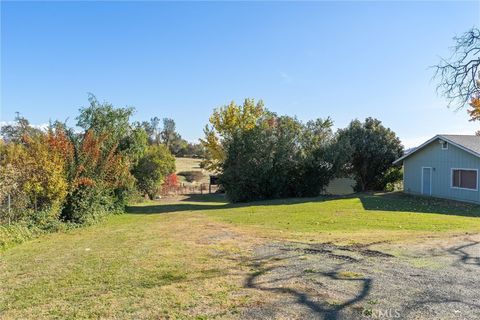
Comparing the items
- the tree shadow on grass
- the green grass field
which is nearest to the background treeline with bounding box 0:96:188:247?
the green grass field

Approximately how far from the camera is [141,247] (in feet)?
28.8

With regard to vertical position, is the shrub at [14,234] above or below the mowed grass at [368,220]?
below

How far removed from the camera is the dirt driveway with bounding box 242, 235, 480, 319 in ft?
15.1

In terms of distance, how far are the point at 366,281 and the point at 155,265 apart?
3591 millimetres

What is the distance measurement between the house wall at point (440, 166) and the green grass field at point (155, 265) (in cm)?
1033

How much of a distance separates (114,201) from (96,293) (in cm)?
1541

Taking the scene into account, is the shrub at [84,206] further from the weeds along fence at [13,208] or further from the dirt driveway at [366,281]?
the dirt driveway at [366,281]

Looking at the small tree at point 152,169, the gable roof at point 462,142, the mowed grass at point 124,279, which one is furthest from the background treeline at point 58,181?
the gable roof at point 462,142

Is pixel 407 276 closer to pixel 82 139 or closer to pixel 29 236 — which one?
pixel 29 236

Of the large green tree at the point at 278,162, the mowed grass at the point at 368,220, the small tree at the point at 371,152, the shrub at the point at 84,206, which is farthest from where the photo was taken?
the small tree at the point at 371,152

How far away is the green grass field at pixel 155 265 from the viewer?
4.85 m

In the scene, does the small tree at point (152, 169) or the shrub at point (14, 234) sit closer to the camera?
the shrub at point (14, 234)

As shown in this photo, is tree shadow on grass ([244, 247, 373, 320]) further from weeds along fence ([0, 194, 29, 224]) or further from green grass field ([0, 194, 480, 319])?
weeds along fence ([0, 194, 29, 224])

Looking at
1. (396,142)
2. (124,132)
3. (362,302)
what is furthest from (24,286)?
(396,142)
